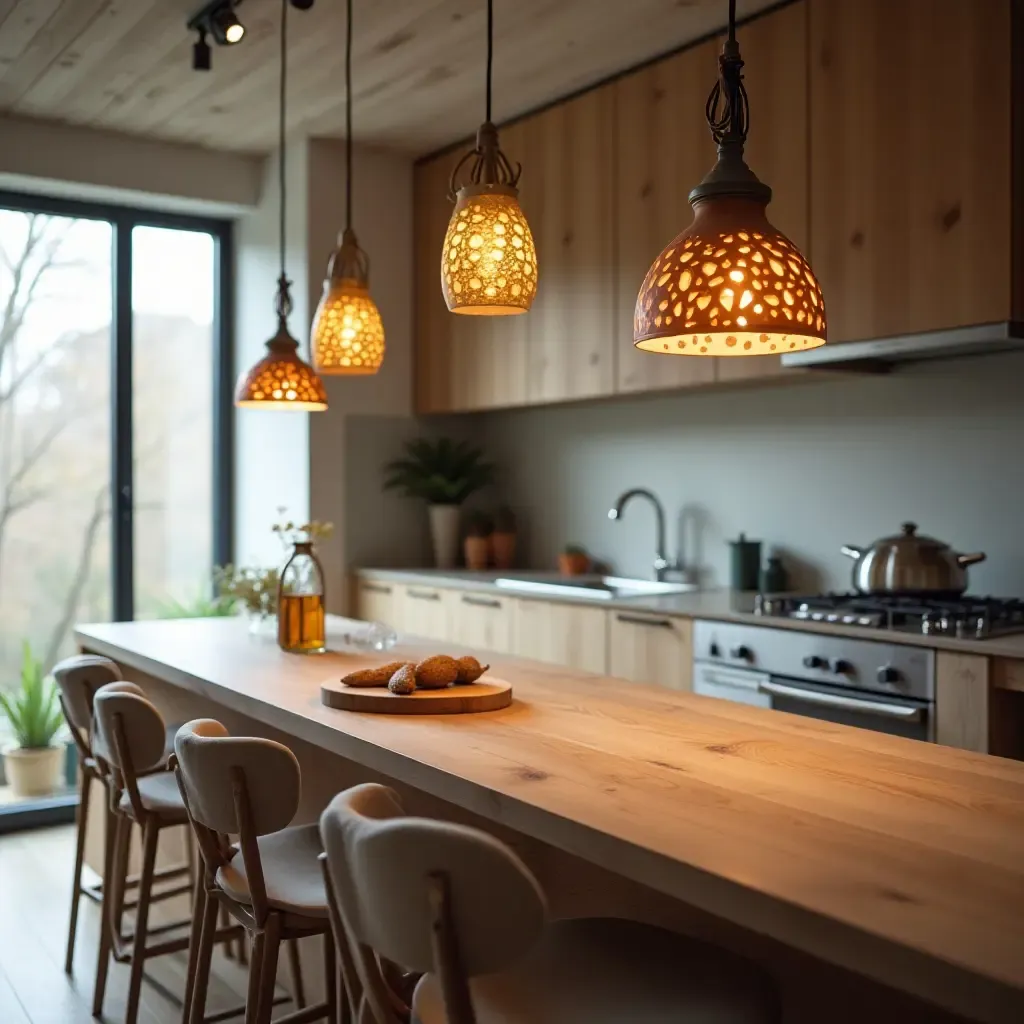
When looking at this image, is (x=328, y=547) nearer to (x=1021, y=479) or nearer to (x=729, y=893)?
(x=1021, y=479)

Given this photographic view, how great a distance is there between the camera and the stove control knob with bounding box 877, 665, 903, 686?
285 centimetres

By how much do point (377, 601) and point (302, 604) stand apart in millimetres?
1980

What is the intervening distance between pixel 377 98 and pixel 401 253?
88cm

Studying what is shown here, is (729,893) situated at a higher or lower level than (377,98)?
lower

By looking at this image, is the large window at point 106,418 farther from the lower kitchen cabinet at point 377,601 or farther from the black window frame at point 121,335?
the lower kitchen cabinet at point 377,601

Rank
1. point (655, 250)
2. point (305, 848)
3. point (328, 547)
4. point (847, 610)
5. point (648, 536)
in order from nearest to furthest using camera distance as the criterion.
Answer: point (305, 848) → point (847, 610) → point (655, 250) → point (648, 536) → point (328, 547)

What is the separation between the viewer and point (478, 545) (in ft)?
A: 16.3

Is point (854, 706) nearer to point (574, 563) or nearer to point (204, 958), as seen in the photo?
point (204, 958)

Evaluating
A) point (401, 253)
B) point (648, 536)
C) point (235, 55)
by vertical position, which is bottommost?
point (648, 536)

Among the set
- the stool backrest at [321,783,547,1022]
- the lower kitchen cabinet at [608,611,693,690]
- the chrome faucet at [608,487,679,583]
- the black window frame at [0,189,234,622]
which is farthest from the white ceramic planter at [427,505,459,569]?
the stool backrest at [321,783,547,1022]

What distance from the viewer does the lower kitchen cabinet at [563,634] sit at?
377 cm

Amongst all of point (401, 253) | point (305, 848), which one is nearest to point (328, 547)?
point (401, 253)

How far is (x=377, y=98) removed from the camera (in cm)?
430

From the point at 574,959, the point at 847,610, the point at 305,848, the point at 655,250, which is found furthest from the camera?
the point at 655,250
